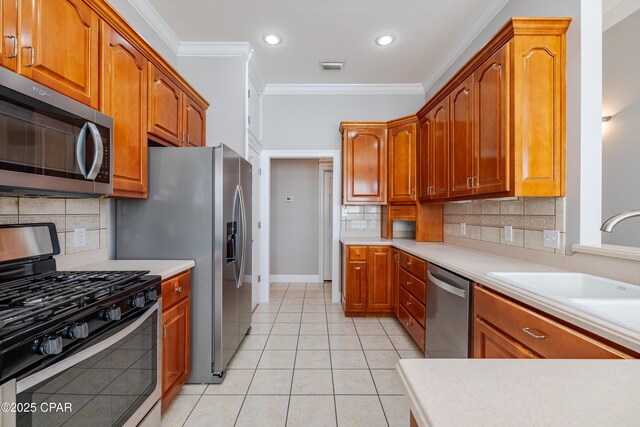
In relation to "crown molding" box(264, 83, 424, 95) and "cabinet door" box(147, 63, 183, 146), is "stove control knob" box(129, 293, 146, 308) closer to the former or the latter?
"cabinet door" box(147, 63, 183, 146)

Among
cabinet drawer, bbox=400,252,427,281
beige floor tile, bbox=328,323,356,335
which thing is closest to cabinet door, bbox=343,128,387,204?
cabinet drawer, bbox=400,252,427,281

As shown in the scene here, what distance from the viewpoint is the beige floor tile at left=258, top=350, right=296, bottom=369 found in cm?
235

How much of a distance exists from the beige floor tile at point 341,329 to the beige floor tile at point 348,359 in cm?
40

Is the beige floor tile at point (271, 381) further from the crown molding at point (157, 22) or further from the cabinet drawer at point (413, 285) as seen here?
the crown molding at point (157, 22)

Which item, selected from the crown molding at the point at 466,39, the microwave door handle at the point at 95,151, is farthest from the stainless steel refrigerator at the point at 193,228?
the crown molding at the point at 466,39

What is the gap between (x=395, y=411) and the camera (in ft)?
5.96

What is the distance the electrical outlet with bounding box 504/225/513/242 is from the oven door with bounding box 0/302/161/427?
2.32 meters

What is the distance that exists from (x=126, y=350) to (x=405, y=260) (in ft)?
7.58

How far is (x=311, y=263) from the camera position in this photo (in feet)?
17.1

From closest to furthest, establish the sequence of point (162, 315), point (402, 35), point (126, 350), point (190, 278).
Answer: point (126, 350)
point (162, 315)
point (190, 278)
point (402, 35)

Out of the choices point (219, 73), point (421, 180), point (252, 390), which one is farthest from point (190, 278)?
point (421, 180)

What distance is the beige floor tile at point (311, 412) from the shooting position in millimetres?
1723

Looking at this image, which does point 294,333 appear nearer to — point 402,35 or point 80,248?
point 80,248

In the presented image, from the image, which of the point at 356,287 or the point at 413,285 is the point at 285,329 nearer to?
the point at 356,287
